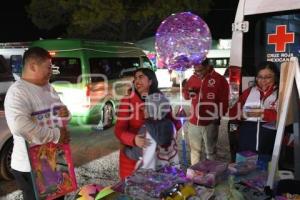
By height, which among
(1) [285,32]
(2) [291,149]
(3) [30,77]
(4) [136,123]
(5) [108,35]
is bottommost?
(2) [291,149]

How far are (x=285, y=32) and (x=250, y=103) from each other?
4.45 feet

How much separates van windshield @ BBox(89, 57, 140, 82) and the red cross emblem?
5161 millimetres

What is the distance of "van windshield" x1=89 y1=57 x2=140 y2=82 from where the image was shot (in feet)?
30.8

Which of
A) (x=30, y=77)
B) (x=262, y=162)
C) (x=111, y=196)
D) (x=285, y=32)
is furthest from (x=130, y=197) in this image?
(x=285, y=32)

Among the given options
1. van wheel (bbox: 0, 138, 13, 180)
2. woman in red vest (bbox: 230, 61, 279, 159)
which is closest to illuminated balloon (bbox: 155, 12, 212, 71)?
woman in red vest (bbox: 230, 61, 279, 159)

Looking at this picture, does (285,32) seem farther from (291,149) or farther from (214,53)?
(214,53)

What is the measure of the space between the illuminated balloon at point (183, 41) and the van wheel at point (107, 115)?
458cm

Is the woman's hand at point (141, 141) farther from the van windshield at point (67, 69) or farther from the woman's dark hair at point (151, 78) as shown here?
the van windshield at point (67, 69)

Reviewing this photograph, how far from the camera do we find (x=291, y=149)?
12.4ft

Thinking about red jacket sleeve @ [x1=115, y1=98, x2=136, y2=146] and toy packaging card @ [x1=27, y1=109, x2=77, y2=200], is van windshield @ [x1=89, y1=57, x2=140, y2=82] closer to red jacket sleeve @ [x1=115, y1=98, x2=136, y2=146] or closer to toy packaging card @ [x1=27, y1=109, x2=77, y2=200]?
red jacket sleeve @ [x1=115, y1=98, x2=136, y2=146]

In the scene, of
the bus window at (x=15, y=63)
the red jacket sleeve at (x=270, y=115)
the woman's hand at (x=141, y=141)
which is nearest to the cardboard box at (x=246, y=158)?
the woman's hand at (x=141, y=141)

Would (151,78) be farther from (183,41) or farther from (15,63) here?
(15,63)

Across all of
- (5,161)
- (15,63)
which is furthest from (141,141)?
(15,63)

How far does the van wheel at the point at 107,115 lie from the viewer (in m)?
9.77
